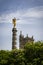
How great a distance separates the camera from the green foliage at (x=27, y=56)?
33000mm

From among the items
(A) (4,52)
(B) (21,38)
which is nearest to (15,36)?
(B) (21,38)

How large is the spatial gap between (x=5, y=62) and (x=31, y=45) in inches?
124

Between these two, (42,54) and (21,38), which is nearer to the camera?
(42,54)

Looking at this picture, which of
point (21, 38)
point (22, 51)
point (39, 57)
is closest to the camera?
point (39, 57)

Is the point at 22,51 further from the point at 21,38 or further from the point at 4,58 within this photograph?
the point at 21,38

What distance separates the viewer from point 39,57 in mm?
33062

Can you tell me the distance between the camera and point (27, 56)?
111 feet

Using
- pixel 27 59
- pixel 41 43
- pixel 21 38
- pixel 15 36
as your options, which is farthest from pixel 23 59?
pixel 21 38

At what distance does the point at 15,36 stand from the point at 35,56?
24519 millimetres

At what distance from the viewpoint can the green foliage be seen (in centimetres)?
3300

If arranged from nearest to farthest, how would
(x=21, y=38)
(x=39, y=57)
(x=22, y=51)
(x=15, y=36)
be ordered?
(x=39, y=57)
(x=22, y=51)
(x=15, y=36)
(x=21, y=38)

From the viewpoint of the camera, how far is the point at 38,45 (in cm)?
3484

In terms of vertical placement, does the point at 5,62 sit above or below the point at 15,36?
below

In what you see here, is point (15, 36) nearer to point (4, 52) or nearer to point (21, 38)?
point (21, 38)
